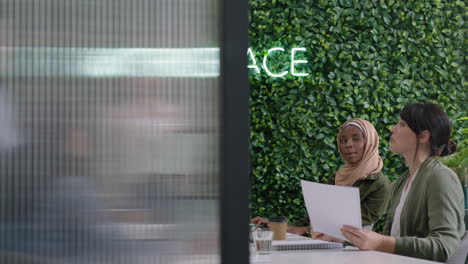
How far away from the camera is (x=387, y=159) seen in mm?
4559

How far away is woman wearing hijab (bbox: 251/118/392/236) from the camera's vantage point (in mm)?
3408

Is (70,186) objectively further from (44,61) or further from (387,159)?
(387,159)

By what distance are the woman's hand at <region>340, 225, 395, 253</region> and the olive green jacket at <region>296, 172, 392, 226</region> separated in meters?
1.11

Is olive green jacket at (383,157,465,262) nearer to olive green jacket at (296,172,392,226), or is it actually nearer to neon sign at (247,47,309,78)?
olive green jacket at (296,172,392,226)

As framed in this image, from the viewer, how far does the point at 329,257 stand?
2143 mm

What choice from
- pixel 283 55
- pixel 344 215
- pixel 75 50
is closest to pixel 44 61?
pixel 75 50

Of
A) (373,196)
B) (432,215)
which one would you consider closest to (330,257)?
(432,215)

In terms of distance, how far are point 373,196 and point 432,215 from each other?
1.09 meters

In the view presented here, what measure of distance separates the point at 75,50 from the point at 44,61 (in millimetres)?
47

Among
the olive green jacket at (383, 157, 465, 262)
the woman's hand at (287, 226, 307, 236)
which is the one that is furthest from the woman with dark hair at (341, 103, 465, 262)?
the woman's hand at (287, 226, 307, 236)

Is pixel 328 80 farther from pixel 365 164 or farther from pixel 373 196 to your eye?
pixel 373 196

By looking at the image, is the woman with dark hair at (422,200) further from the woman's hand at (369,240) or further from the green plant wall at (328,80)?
the green plant wall at (328,80)

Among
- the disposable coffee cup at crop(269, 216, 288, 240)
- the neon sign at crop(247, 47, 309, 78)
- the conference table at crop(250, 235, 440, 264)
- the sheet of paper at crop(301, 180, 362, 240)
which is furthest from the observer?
the neon sign at crop(247, 47, 309, 78)

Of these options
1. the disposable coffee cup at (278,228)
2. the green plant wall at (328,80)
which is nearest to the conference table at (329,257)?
the disposable coffee cup at (278,228)
